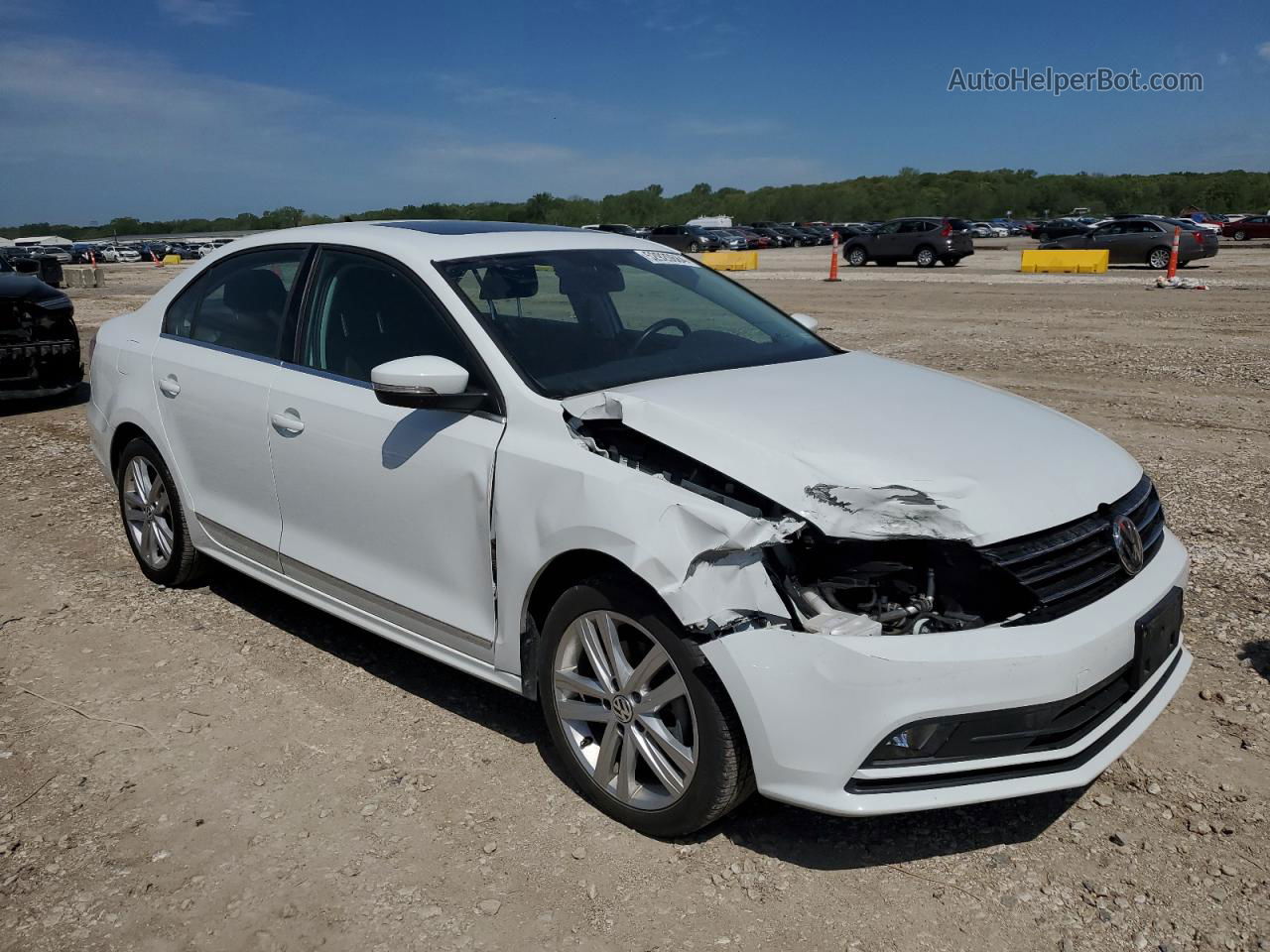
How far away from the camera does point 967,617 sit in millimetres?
2658

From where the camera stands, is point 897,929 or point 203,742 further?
point 203,742

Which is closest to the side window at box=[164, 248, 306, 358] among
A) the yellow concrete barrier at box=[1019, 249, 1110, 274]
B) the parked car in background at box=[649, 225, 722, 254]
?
the yellow concrete barrier at box=[1019, 249, 1110, 274]

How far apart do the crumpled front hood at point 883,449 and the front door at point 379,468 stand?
1.75ft

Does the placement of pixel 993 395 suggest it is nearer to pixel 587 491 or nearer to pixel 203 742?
pixel 587 491

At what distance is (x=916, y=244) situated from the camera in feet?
110

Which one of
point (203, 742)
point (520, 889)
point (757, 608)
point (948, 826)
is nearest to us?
point (757, 608)

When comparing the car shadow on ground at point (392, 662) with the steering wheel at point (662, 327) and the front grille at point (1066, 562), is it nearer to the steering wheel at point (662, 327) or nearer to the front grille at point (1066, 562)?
the steering wheel at point (662, 327)

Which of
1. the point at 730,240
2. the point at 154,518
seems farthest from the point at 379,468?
the point at 730,240

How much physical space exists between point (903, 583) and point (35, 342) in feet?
31.2

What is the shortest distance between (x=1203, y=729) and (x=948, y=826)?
115 cm

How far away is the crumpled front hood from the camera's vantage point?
105 inches

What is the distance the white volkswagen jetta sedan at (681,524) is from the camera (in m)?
2.63

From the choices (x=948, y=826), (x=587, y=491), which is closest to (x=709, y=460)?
(x=587, y=491)

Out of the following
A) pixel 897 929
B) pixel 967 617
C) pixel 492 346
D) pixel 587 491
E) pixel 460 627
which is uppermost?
pixel 492 346
